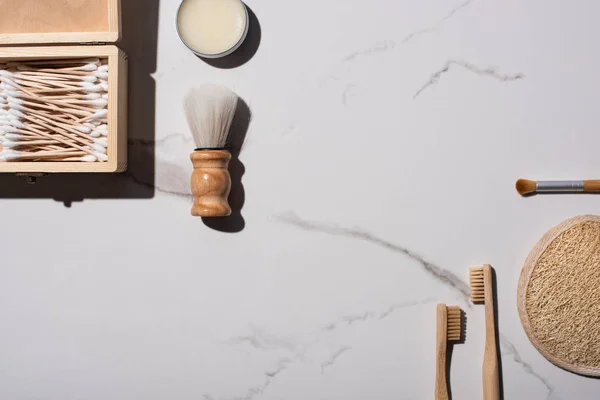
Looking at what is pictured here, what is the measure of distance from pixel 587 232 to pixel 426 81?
12.8 inches

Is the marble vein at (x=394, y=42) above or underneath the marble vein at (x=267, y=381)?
above

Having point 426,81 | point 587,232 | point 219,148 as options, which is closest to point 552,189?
point 587,232

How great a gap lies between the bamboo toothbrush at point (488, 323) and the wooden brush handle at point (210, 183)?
0.39m

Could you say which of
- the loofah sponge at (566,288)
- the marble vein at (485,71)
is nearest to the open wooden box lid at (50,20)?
the marble vein at (485,71)

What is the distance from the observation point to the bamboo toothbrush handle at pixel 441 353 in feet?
2.81

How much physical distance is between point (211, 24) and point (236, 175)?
0.22 m

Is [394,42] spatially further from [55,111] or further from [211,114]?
[55,111]

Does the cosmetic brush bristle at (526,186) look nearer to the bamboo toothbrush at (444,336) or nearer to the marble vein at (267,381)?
the bamboo toothbrush at (444,336)

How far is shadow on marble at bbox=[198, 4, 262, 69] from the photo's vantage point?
860mm

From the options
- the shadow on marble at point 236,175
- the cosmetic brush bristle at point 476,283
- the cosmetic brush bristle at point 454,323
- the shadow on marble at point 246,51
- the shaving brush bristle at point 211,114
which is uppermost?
the shadow on marble at point 246,51

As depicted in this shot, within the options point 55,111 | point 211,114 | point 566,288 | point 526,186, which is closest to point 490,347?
point 566,288

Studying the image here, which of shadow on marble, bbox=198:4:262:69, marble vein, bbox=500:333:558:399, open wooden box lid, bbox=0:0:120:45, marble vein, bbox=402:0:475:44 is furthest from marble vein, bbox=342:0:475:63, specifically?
marble vein, bbox=500:333:558:399

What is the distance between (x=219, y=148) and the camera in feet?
2.71

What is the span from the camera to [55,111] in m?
0.83
